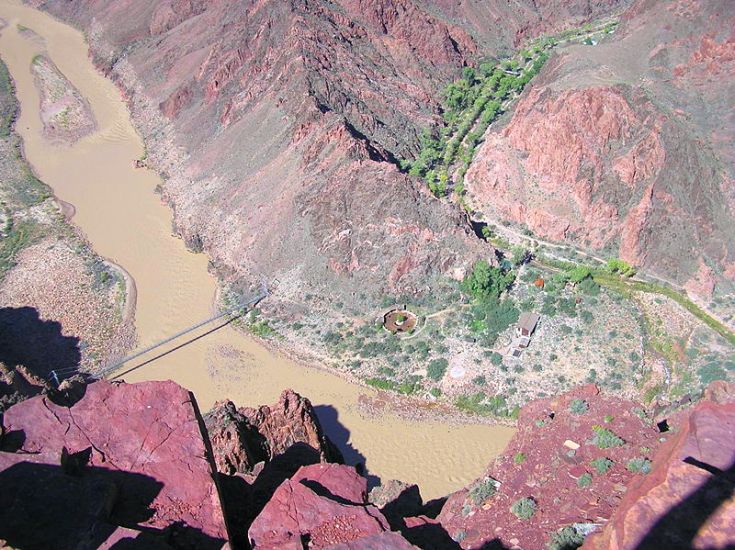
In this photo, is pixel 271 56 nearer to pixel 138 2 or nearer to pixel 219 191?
pixel 219 191

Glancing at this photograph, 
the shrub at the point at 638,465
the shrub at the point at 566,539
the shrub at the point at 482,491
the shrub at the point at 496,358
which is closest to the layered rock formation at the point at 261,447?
the shrub at the point at 482,491

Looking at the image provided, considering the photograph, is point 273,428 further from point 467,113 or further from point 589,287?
point 467,113

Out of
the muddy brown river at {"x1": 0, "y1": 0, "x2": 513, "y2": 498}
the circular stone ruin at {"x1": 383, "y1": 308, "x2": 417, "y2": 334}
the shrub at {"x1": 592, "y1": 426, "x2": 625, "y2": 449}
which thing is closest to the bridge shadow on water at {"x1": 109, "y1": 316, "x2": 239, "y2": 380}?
the muddy brown river at {"x1": 0, "y1": 0, "x2": 513, "y2": 498}

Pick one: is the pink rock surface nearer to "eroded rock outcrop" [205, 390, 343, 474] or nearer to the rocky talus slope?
the rocky talus slope

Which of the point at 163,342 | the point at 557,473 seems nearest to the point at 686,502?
the point at 557,473

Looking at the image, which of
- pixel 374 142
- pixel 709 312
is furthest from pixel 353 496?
pixel 374 142
